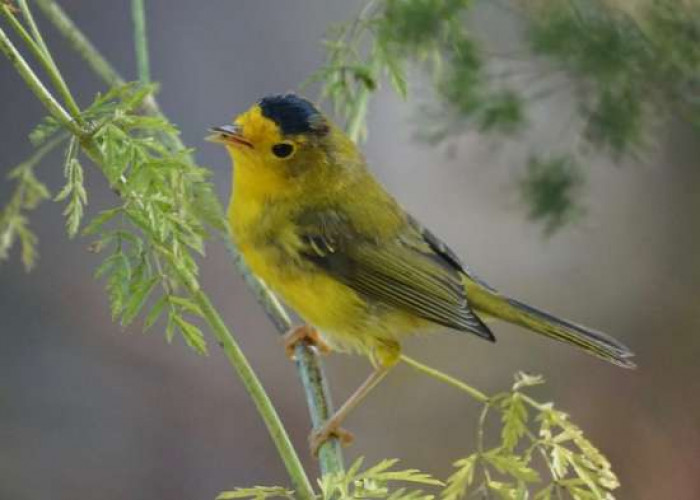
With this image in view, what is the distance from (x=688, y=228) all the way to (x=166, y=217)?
10.7 ft

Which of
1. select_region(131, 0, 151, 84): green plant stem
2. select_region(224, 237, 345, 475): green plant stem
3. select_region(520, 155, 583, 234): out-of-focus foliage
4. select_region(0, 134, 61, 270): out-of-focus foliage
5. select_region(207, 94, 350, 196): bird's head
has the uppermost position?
select_region(520, 155, 583, 234): out-of-focus foliage

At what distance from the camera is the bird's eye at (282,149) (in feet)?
4.89

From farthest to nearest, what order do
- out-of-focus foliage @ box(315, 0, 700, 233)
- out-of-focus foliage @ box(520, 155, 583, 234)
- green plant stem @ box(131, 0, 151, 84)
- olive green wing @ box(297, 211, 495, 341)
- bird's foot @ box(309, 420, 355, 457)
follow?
out-of-focus foliage @ box(520, 155, 583, 234) < out-of-focus foliage @ box(315, 0, 700, 233) < olive green wing @ box(297, 211, 495, 341) < green plant stem @ box(131, 0, 151, 84) < bird's foot @ box(309, 420, 355, 457)

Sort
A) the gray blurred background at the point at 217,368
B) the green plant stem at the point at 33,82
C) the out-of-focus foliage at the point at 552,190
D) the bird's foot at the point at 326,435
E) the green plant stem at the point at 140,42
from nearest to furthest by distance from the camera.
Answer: the green plant stem at the point at 33,82 → the bird's foot at the point at 326,435 → the green plant stem at the point at 140,42 → the out-of-focus foliage at the point at 552,190 → the gray blurred background at the point at 217,368

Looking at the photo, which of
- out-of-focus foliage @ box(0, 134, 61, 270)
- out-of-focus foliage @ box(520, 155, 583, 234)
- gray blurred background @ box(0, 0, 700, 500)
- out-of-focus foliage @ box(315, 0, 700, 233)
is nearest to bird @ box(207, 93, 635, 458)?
out-of-focus foliage @ box(315, 0, 700, 233)

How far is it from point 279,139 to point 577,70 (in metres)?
0.62

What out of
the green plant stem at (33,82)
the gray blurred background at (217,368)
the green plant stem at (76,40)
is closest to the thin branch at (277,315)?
the green plant stem at (76,40)

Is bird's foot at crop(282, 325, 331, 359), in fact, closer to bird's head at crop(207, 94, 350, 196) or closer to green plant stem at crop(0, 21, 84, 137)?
bird's head at crop(207, 94, 350, 196)

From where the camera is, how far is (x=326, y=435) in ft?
3.67

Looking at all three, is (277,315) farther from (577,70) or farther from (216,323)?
(577,70)

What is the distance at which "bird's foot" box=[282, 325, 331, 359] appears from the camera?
55.3 inches

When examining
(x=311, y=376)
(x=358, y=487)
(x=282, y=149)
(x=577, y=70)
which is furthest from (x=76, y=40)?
(x=577, y=70)

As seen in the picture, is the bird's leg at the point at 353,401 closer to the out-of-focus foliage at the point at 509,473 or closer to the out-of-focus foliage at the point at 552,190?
the out-of-focus foliage at the point at 509,473

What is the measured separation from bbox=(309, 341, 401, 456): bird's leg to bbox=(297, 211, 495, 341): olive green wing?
6cm
